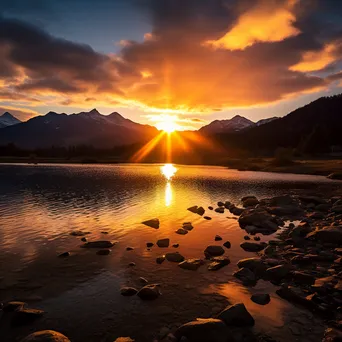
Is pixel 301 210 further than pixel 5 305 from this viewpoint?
Yes

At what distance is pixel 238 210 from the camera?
102 ft

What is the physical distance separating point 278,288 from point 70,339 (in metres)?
9.27

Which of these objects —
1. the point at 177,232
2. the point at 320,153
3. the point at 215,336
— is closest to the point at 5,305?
the point at 215,336

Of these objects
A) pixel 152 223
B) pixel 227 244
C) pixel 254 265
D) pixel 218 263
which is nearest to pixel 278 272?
pixel 254 265

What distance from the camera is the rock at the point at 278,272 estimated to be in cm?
1380

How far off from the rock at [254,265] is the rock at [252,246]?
3.19 meters

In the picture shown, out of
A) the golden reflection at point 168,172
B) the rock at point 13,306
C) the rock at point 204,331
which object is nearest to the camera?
the rock at point 204,331

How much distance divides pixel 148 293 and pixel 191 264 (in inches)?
159

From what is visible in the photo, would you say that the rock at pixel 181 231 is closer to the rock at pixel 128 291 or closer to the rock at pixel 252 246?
the rock at pixel 252 246

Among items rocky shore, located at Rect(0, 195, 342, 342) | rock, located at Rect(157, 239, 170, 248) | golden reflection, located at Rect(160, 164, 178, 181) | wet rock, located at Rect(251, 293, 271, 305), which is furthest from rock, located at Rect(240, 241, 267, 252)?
golden reflection, located at Rect(160, 164, 178, 181)

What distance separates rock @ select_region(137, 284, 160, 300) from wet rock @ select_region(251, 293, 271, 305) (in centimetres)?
426

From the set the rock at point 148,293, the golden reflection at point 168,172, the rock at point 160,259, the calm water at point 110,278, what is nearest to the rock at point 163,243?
the calm water at point 110,278

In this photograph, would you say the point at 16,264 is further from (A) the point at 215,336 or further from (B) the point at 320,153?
(B) the point at 320,153

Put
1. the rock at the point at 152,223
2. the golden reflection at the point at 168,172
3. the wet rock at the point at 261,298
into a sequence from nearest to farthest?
the wet rock at the point at 261,298, the rock at the point at 152,223, the golden reflection at the point at 168,172
